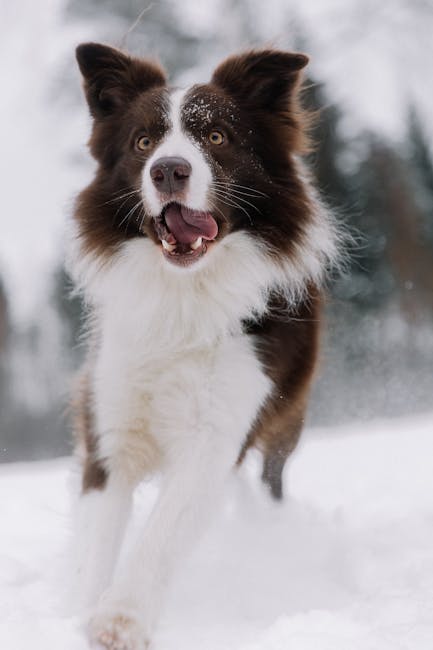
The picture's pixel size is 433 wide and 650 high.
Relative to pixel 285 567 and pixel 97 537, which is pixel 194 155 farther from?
pixel 285 567

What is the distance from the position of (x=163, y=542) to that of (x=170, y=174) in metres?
1.31

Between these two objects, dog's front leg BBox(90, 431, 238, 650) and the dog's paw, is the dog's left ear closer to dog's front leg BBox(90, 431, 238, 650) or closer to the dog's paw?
dog's front leg BBox(90, 431, 238, 650)

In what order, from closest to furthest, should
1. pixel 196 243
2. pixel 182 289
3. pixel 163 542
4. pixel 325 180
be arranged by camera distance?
1. pixel 163 542
2. pixel 196 243
3. pixel 182 289
4. pixel 325 180

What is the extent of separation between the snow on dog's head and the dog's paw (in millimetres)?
1303

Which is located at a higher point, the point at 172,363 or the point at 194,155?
the point at 194,155

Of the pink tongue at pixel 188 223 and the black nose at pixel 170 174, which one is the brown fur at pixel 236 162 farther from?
the black nose at pixel 170 174

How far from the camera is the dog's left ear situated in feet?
12.6

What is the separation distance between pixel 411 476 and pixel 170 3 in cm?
1006

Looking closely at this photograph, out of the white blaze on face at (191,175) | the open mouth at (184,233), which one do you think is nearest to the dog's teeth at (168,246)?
the open mouth at (184,233)

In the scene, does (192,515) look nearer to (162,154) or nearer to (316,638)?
(316,638)

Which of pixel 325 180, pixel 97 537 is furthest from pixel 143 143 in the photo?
pixel 325 180

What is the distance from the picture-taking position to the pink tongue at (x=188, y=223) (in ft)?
11.0

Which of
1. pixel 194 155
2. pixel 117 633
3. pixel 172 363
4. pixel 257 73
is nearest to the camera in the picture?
pixel 117 633

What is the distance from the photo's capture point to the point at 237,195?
11.9ft
